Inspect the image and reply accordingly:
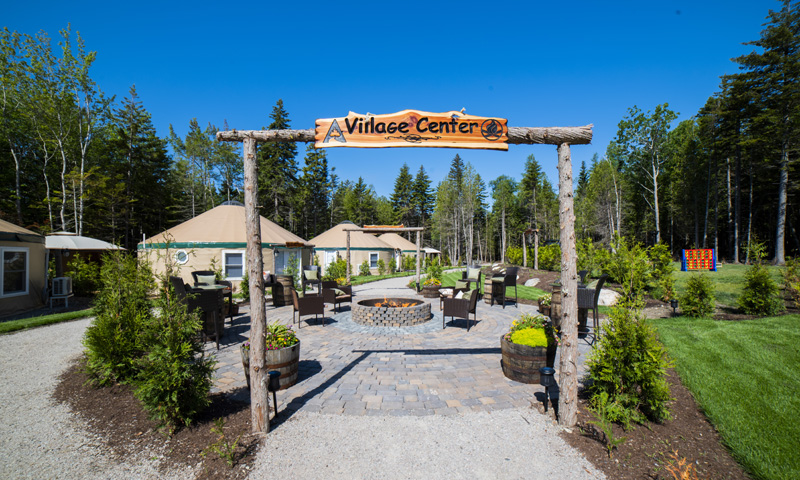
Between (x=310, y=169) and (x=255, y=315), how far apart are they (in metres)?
31.6

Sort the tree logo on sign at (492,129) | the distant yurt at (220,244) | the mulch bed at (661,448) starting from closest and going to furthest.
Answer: the mulch bed at (661,448) < the tree logo on sign at (492,129) < the distant yurt at (220,244)

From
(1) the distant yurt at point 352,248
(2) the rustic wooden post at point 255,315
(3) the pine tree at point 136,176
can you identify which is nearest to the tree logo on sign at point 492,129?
(2) the rustic wooden post at point 255,315

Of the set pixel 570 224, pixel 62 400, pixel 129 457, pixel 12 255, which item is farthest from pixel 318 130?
pixel 12 255

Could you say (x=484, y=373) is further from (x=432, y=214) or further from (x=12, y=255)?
(x=432, y=214)

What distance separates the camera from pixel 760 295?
710 centimetres

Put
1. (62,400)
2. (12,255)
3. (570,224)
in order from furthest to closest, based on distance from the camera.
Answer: (12,255)
(62,400)
(570,224)

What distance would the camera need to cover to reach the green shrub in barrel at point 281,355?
4168mm

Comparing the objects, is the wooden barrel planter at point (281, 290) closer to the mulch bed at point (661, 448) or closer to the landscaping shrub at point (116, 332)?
the landscaping shrub at point (116, 332)

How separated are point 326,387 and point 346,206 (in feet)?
142

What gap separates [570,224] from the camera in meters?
3.51

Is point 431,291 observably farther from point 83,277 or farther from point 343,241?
point 83,277

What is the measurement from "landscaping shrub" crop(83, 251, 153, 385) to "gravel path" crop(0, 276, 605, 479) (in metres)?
0.58

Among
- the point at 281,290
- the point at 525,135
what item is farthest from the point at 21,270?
the point at 525,135

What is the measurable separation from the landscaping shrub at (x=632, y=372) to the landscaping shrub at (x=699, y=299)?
5.42m
